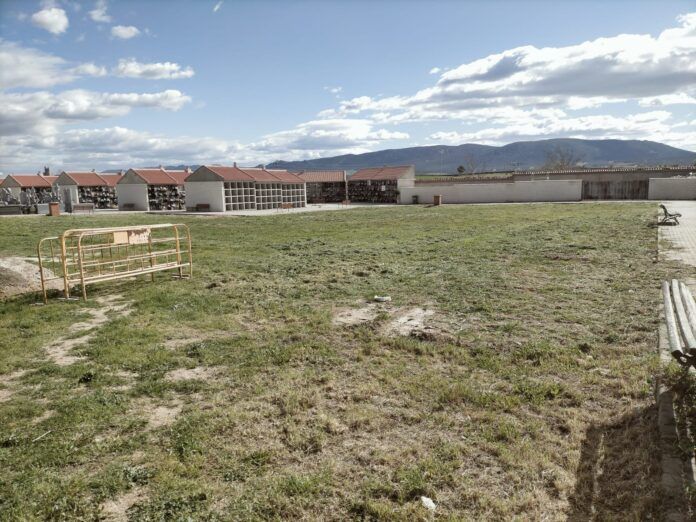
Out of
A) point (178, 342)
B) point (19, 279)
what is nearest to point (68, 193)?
point (19, 279)

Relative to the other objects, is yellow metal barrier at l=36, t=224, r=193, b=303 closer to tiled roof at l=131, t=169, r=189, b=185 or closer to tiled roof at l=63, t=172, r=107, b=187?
tiled roof at l=131, t=169, r=189, b=185

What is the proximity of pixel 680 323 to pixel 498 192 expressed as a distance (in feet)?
152

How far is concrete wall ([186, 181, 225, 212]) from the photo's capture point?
40875 millimetres

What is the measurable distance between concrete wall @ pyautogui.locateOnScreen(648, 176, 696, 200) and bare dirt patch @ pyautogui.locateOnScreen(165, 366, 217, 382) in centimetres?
4679

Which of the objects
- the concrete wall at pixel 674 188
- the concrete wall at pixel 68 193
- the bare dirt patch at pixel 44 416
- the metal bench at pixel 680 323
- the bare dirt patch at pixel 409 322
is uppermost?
the concrete wall at pixel 68 193

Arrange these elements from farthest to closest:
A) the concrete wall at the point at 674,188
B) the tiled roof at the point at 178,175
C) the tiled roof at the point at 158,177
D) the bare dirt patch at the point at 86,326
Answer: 1. the tiled roof at the point at 178,175
2. the tiled roof at the point at 158,177
3. the concrete wall at the point at 674,188
4. the bare dirt patch at the point at 86,326

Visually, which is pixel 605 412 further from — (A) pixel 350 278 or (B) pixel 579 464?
(A) pixel 350 278

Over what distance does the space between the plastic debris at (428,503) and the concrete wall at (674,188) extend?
156 feet

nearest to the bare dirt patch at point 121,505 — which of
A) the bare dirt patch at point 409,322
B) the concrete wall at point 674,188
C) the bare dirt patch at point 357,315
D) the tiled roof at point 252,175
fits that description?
the bare dirt patch at point 409,322

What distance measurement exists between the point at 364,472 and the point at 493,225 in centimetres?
2107

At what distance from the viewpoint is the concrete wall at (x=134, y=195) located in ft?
148

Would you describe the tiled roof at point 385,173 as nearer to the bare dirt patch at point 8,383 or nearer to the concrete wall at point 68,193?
the concrete wall at point 68,193

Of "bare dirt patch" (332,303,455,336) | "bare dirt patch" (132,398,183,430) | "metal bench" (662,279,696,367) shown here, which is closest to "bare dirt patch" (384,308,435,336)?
"bare dirt patch" (332,303,455,336)

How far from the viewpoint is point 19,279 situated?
10.9m
